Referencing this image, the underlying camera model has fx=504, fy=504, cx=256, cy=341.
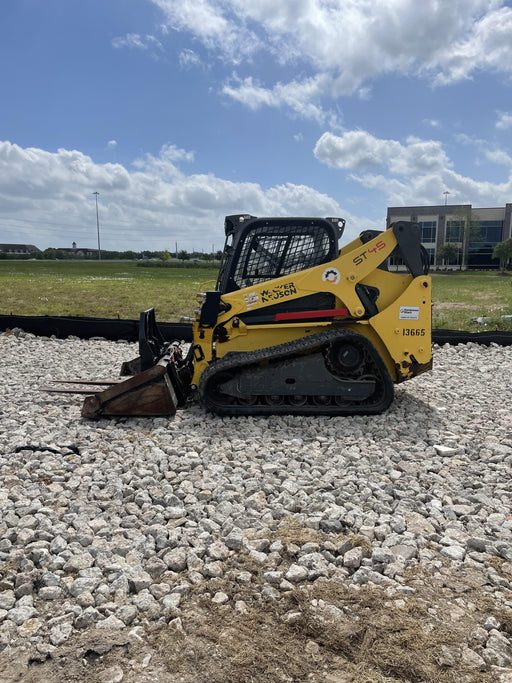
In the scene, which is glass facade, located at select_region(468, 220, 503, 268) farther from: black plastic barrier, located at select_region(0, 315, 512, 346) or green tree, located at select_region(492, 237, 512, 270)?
black plastic barrier, located at select_region(0, 315, 512, 346)

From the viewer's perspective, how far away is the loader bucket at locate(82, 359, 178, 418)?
6.45m

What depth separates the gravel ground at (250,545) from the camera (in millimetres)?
2676

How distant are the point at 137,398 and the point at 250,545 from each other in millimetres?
3315

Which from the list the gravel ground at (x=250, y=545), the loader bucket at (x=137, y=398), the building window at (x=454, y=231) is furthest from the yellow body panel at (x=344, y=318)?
the building window at (x=454, y=231)

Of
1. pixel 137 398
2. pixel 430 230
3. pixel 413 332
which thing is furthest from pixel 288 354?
pixel 430 230

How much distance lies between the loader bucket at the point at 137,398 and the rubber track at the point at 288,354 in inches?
20.3

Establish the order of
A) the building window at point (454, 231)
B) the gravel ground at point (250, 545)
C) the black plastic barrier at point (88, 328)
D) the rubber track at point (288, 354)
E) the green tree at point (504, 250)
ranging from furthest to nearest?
the building window at point (454, 231), the green tree at point (504, 250), the black plastic barrier at point (88, 328), the rubber track at point (288, 354), the gravel ground at point (250, 545)

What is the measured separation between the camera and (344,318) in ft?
22.9

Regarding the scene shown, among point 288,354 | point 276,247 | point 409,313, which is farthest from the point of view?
point 276,247

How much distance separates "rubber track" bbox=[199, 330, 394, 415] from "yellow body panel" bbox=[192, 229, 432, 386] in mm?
297

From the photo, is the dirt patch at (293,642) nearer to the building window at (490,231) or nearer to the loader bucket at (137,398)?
the loader bucket at (137,398)

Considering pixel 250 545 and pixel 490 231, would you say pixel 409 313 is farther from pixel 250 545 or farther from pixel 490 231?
pixel 490 231

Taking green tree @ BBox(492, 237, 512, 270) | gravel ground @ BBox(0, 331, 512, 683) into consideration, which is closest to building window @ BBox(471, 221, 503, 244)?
green tree @ BBox(492, 237, 512, 270)

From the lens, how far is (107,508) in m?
4.18
